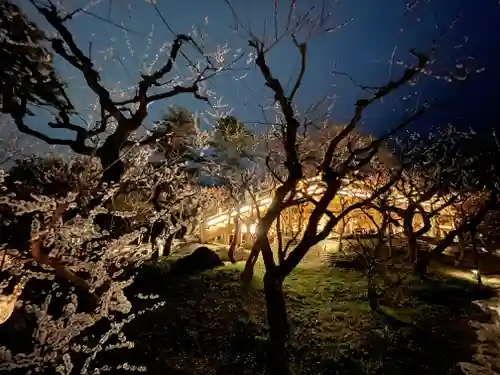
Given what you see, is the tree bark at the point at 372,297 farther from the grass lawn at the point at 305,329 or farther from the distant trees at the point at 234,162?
the distant trees at the point at 234,162

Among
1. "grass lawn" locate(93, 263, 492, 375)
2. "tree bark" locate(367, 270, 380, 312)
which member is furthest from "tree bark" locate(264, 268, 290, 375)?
"tree bark" locate(367, 270, 380, 312)

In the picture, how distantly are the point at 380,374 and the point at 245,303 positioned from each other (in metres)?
4.52

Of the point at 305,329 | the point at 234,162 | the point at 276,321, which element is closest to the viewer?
the point at 276,321

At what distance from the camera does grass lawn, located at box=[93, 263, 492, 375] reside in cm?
778

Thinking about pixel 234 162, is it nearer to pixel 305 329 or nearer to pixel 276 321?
pixel 305 329

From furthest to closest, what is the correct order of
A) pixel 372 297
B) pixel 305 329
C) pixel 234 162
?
pixel 234 162 < pixel 372 297 < pixel 305 329

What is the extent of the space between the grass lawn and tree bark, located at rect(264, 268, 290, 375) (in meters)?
0.23

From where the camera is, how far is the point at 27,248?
498cm

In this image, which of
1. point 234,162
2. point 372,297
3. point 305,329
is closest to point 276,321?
point 305,329

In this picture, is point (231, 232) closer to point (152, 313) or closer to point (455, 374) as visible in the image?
point (152, 313)

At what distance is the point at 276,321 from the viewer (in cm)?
840

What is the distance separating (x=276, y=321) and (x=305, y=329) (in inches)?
61.2

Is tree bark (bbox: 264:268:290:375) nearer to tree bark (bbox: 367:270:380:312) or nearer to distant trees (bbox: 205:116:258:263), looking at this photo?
tree bark (bbox: 367:270:380:312)

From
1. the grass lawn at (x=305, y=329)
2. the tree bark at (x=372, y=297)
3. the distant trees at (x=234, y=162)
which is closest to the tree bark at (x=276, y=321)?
the grass lawn at (x=305, y=329)
